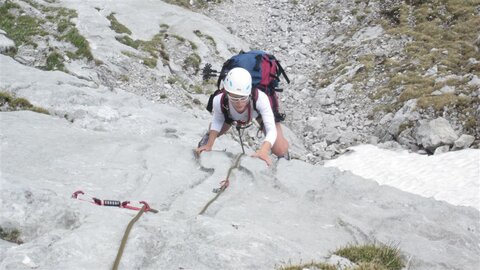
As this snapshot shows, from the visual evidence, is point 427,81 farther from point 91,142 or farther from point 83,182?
point 83,182

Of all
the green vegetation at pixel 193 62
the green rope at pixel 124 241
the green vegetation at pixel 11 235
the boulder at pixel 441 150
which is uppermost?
the green rope at pixel 124 241

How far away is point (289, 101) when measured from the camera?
27.8 m

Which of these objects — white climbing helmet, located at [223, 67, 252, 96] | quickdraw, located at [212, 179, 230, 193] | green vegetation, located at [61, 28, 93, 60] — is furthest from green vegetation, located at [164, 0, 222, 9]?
quickdraw, located at [212, 179, 230, 193]

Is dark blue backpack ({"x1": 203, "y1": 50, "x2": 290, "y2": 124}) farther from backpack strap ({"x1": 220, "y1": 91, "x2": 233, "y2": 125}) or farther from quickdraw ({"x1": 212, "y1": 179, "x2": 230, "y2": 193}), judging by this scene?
quickdraw ({"x1": 212, "y1": 179, "x2": 230, "y2": 193})

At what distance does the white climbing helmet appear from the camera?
373 inches

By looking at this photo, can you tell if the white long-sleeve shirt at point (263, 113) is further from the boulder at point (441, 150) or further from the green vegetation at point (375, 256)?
the boulder at point (441, 150)

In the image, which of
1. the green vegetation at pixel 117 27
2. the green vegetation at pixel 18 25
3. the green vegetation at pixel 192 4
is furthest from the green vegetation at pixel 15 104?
the green vegetation at pixel 192 4

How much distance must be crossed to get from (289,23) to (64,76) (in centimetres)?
2128

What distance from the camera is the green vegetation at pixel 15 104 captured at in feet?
53.4

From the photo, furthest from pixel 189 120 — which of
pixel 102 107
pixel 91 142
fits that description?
pixel 91 142

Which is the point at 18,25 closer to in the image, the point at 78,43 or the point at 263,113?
the point at 78,43

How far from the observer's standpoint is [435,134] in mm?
21047

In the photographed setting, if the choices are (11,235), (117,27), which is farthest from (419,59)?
(11,235)

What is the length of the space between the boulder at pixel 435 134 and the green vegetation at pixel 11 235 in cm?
1868
